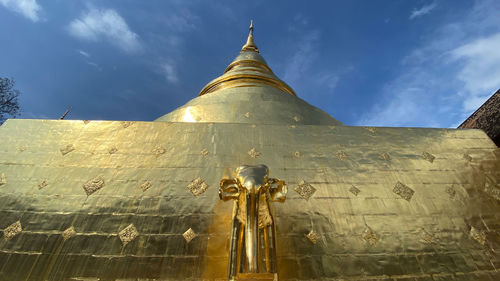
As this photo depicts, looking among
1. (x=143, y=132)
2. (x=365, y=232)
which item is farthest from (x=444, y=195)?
(x=143, y=132)

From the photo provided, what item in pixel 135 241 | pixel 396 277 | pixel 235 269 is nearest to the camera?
pixel 235 269

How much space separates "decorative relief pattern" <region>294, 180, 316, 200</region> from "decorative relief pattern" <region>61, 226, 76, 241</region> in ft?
10.7

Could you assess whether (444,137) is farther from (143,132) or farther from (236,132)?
(143,132)

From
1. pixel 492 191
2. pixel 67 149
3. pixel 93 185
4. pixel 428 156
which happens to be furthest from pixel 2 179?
pixel 492 191

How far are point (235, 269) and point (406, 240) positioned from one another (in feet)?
8.43

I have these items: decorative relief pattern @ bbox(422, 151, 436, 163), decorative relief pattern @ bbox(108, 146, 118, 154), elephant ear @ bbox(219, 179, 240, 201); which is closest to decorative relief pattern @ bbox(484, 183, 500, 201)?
decorative relief pattern @ bbox(422, 151, 436, 163)

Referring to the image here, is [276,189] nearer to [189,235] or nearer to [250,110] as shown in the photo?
[189,235]

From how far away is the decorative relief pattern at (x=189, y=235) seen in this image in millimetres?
3100

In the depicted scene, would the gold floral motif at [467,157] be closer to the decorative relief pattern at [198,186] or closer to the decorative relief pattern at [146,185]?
the decorative relief pattern at [198,186]

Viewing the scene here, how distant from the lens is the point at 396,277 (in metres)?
2.88

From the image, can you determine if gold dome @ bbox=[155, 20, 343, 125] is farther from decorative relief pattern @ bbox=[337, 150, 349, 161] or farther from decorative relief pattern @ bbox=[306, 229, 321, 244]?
decorative relief pattern @ bbox=[306, 229, 321, 244]

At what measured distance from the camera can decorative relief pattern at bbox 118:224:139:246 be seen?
308 cm

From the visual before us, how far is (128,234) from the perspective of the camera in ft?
10.3

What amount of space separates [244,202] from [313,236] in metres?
→ 1.34
